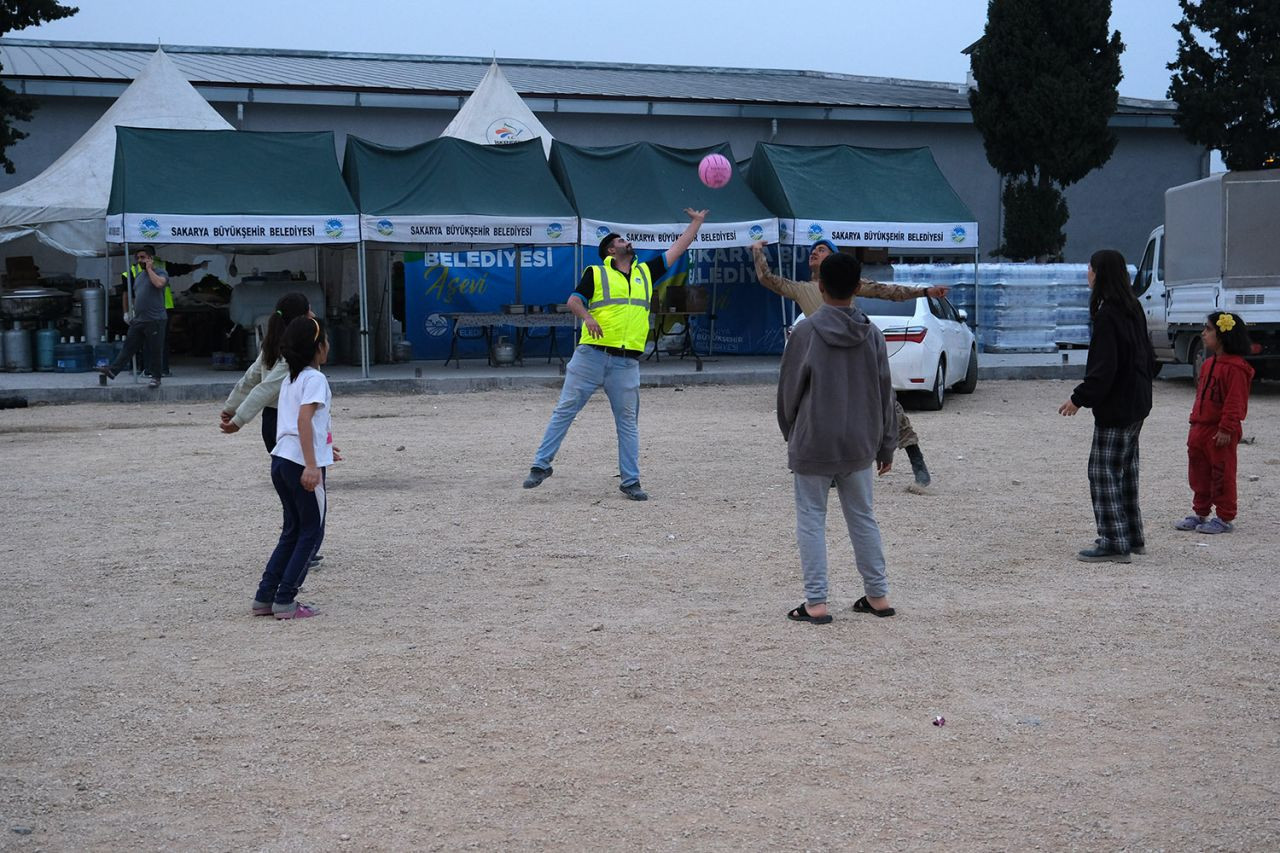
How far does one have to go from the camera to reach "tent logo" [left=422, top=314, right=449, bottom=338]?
24844mm

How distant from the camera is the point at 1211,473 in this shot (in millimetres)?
8641

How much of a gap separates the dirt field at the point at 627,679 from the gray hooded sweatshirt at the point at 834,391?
2.62 feet

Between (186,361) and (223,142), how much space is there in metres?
6.38

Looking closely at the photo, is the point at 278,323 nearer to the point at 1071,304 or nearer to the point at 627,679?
the point at 627,679

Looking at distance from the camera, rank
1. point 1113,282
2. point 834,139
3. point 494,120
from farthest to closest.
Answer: point 834,139
point 494,120
point 1113,282

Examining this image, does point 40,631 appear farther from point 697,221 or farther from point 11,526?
point 697,221

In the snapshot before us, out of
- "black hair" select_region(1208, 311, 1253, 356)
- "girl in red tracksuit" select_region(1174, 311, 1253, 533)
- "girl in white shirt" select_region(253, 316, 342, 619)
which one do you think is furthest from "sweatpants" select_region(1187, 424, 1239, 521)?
"girl in white shirt" select_region(253, 316, 342, 619)

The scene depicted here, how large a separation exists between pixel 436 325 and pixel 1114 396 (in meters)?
18.5

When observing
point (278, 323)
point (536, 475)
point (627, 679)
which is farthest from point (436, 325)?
point (627, 679)

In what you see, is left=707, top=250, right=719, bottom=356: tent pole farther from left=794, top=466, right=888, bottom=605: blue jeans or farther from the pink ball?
left=794, top=466, right=888, bottom=605: blue jeans

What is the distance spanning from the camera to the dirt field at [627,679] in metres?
4.05

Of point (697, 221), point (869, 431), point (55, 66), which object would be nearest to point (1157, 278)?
point (697, 221)

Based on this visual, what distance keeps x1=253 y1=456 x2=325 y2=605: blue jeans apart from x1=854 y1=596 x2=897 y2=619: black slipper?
253cm

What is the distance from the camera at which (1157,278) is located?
64.4ft
